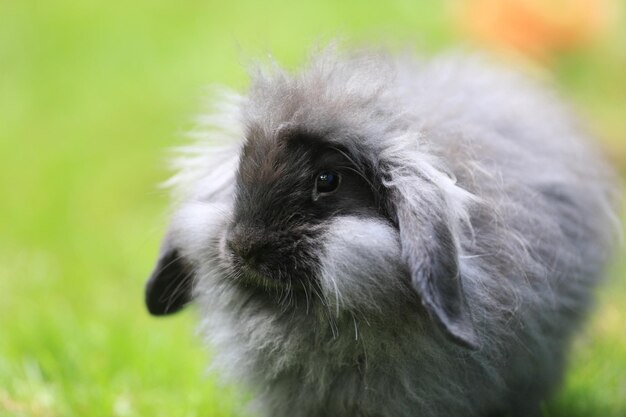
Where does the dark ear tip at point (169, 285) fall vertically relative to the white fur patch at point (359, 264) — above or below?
below

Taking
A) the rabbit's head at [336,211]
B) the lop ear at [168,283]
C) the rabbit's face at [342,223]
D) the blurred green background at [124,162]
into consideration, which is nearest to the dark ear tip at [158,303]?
the lop ear at [168,283]

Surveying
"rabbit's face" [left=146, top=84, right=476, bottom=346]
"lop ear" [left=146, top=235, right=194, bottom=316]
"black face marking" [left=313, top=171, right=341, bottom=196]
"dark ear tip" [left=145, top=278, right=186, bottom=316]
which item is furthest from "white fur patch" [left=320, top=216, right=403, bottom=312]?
"dark ear tip" [left=145, top=278, right=186, bottom=316]

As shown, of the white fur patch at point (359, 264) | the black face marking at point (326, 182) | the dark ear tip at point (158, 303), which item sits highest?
the black face marking at point (326, 182)

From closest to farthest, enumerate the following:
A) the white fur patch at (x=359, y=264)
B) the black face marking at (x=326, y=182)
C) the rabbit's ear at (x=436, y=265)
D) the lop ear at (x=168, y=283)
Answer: the rabbit's ear at (x=436, y=265)
the white fur patch at (x=359, y=264)
the black face marking at (x=326, y=182)
the lop ear at (x=168, y=283)

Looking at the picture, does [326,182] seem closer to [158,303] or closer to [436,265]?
[436,265]

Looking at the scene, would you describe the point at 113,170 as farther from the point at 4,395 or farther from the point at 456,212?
the point at 456,212

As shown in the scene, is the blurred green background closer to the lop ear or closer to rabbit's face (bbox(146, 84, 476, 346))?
the lop ear

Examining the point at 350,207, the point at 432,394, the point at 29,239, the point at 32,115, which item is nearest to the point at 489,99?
the point at 350,207

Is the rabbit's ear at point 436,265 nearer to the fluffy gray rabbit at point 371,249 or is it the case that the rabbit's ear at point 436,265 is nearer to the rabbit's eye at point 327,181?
the fluffy gray rabbit at point 371,249
